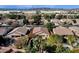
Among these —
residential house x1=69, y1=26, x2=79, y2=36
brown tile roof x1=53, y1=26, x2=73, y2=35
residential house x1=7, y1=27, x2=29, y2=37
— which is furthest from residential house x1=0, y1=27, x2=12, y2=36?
Answer: residential house x1=69, y1=26, x2=79, y2=36

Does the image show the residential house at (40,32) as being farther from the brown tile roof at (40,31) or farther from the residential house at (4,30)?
the residential house at (4,30)

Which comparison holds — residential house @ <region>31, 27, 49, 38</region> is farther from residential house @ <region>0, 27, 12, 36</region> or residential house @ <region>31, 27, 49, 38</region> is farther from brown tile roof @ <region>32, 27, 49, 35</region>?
residential house @ <region>0, 27, 12, 36</region>

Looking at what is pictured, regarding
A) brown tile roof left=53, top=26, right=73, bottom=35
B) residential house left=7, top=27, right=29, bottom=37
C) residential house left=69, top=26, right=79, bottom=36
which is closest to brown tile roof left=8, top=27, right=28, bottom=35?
residential house left=7, top=27, right=29, bottom=37

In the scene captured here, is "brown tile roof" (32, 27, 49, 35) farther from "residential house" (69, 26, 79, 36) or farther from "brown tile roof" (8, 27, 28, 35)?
"residential house" (69, 26, 79, 36)

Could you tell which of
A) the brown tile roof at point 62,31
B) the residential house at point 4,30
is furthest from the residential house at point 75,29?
the residential house at point 4,30

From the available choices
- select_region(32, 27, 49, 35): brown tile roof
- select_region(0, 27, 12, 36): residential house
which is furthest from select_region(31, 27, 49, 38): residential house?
select_region(0, 27, 12, 36): residential house

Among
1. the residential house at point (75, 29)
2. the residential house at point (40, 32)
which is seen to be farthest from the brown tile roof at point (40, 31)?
the residential house at point (75, 29)

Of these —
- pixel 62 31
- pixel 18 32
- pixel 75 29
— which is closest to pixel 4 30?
pixel 18 32

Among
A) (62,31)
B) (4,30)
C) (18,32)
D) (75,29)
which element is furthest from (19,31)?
(75,29)

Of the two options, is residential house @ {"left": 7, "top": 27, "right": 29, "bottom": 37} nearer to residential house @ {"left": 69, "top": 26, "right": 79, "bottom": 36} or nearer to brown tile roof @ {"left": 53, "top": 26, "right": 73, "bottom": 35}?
brown tile roof @ {"left": 53, "top": 26, "right": 73, "bottom": 35}

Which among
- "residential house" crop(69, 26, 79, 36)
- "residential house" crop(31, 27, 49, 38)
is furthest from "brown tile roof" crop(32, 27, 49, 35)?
"residential house" crop(69, 26, 79, 36)

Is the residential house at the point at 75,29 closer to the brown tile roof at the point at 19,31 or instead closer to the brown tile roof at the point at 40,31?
the brown tile roof at the point at 40,31

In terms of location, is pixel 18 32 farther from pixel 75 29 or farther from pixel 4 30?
pixel 75 29
